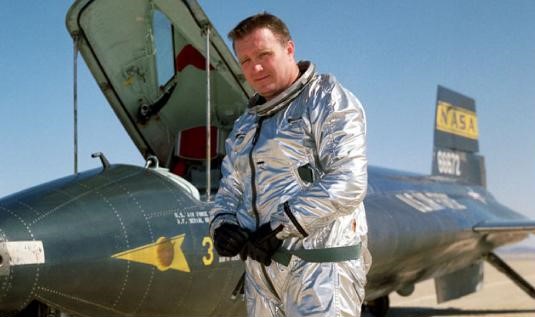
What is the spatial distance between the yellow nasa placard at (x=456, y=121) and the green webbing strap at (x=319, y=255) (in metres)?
11.7

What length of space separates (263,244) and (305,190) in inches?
9.1

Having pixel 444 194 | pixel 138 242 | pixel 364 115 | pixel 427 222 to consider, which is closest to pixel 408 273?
pixel 427 222

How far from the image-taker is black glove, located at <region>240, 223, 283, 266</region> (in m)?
2.47

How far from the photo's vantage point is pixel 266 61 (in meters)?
2.66

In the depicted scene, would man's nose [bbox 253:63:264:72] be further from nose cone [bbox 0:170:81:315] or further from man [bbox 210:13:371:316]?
nose cone [bbox 0:170:81:315]

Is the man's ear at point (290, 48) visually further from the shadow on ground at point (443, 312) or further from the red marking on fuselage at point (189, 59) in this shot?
the shadow on ground at point (443, 312)

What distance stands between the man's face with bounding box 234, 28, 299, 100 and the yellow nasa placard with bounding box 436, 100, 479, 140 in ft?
37.8

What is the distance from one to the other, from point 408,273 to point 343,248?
7.47 metres

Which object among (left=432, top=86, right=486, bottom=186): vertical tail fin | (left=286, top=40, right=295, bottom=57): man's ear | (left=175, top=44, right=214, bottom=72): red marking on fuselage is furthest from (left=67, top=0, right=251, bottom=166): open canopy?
(left=432, top=86, right=486, bottom=186): vertical tail fin

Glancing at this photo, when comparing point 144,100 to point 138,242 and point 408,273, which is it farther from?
point 408,273

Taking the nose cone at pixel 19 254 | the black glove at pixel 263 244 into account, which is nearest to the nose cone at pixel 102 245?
the nose cone at pixel 19 254

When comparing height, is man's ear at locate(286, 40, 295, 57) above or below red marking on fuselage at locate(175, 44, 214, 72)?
below

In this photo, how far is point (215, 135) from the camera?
25.6ft

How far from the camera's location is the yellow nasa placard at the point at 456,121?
14.0 meters
